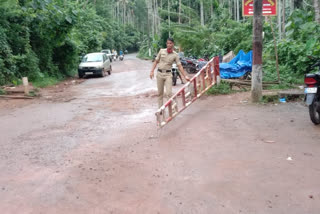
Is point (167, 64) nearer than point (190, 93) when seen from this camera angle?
Yes

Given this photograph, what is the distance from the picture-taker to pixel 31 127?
7.38 metres

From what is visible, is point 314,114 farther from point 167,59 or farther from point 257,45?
point 167,59

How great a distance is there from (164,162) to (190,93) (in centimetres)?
341

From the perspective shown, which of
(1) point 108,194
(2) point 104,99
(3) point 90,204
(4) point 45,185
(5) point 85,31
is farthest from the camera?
(5) point 85,31

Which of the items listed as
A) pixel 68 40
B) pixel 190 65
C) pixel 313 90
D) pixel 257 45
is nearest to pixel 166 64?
pixel 257 45

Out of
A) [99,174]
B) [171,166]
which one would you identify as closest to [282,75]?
[171,166]

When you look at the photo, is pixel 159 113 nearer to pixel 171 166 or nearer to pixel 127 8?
pixel 171 166

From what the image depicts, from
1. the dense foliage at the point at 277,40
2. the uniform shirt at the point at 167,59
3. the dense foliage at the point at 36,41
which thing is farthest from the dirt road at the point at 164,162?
the dense foliage at the point at 36,41

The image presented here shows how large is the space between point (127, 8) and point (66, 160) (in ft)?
279

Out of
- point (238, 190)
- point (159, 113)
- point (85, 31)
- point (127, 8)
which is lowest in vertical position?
point (238, 190)

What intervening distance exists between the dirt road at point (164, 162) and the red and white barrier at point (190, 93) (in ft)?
0.91

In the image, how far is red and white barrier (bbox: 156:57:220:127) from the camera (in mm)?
6676

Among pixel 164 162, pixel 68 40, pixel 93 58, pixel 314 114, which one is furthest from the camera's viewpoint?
pixel 93 58

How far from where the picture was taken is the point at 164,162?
484 cm
